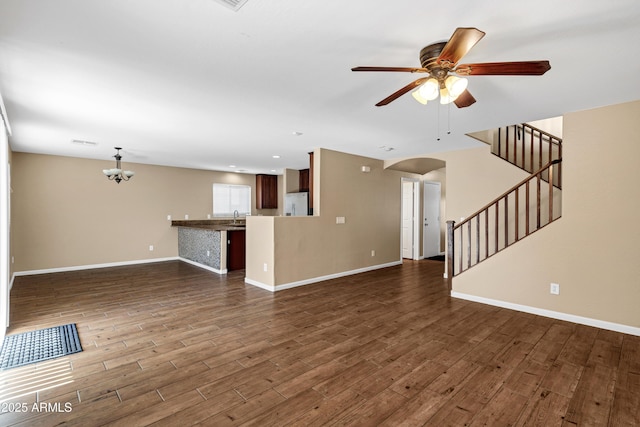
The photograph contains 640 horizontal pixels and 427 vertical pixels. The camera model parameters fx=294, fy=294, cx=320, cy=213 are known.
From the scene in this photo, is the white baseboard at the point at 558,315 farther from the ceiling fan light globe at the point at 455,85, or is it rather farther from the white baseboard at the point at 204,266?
the white baseboard at the point at 204,266

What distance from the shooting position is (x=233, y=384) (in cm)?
221

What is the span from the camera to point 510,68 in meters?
1.77

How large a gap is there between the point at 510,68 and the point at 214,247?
583cm

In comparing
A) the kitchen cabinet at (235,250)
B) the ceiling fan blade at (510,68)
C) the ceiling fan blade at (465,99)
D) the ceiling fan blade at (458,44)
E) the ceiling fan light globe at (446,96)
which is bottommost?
the kitchen cabinet at (235,250)

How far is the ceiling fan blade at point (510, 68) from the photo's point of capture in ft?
5.62

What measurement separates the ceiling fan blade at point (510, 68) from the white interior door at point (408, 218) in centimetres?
588

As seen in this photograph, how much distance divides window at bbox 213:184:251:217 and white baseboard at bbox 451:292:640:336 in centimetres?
644

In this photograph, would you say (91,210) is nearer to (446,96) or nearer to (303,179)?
(303,179)

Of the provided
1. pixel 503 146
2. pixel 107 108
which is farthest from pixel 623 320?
pixel 107 108

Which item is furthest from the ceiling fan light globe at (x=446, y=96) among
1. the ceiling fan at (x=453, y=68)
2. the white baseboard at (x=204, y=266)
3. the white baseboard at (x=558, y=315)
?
the white baseboard at (x=204, y=266)

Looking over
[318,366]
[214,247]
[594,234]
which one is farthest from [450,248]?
[214,247]

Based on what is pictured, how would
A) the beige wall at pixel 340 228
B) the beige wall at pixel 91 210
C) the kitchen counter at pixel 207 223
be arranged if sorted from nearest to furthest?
the beige wall at pixel 340 228 < the beige wall at pixel 91 210 < the kitchen counter at pixel 207 223

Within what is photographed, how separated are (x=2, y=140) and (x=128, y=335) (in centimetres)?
246

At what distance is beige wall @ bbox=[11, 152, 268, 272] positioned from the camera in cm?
578
